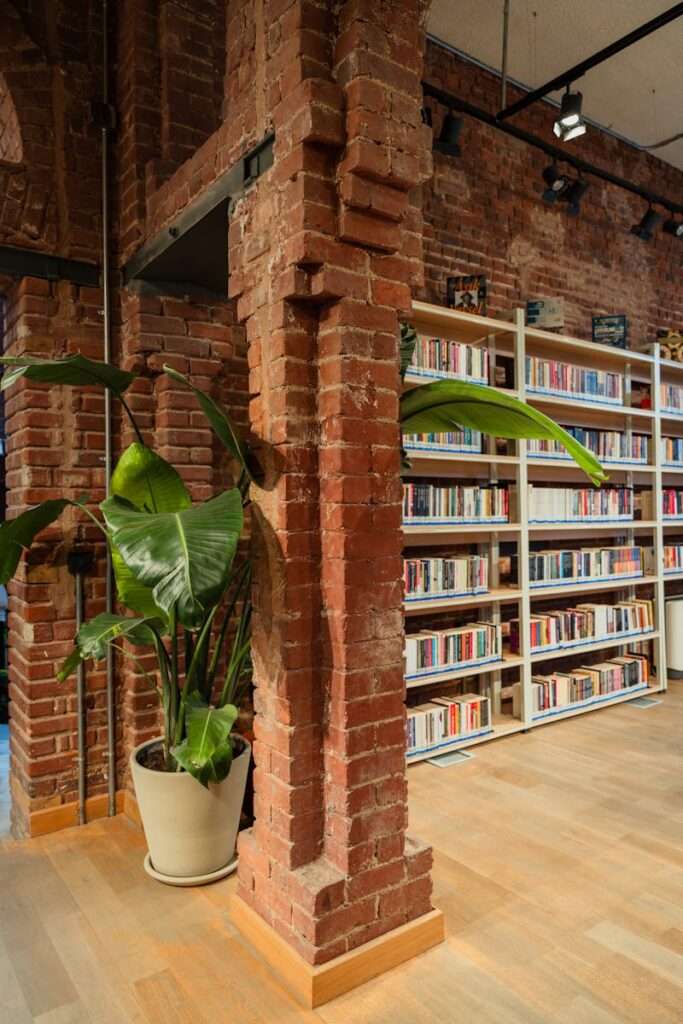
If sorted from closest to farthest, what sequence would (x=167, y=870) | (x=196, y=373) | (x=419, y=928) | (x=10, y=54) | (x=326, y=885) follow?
1. (x=326, y=885)
2. (x=419, y=928)
3. (x=167, y=870)
4. (x=10, y=54)
5. (x=196, y=373)

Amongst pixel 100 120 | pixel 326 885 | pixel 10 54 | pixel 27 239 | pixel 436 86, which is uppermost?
pixel 436 86

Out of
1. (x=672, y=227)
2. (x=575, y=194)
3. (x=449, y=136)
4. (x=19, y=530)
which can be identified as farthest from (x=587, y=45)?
(x=19, y=530)

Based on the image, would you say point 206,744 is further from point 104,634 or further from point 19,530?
point 19,530

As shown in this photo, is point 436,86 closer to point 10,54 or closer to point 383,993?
point 10,54

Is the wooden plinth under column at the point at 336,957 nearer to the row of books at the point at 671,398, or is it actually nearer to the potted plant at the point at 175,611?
the potted plant at the point at 175,611

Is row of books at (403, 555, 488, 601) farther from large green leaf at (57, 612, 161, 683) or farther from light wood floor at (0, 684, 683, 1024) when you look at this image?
large green leaf at (57, 612, 161, 683)

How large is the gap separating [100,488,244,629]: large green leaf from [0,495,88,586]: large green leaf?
2.48ft

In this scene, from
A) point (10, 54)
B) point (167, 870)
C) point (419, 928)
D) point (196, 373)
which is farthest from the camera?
point (196, 373)

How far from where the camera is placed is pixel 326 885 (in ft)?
5.98

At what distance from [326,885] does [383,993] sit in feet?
1.13

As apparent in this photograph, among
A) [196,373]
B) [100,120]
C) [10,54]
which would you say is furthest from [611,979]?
[10,54]

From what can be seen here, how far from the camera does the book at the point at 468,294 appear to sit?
4.01m

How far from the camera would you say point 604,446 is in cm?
462

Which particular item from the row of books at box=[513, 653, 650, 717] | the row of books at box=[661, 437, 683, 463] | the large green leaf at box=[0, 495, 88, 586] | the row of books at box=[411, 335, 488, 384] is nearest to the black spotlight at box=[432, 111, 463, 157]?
the row of books at box=[411, 335, 488, 384]
